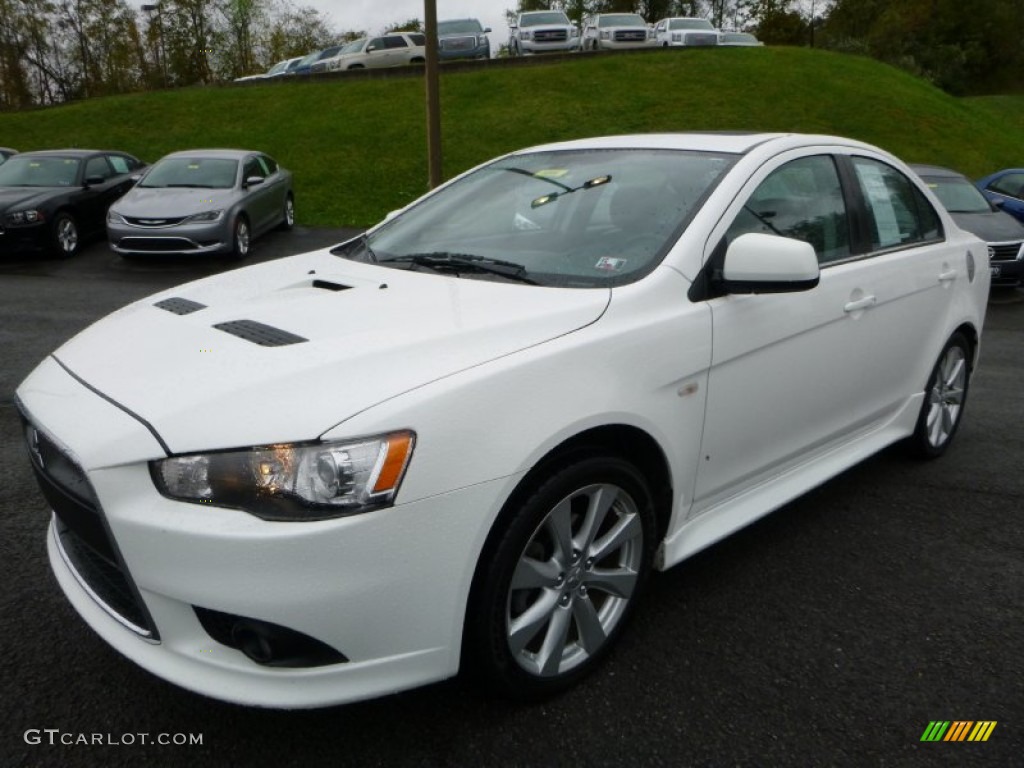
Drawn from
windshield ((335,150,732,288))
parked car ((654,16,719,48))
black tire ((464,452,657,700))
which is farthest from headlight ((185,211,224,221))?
parked car ((654,16,719,48))

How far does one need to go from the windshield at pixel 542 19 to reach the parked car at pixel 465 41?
1.46 metres

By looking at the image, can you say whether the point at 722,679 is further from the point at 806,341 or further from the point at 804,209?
the point at 804,209

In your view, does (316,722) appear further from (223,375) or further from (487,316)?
(487,316)

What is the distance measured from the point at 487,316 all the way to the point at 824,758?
58.8 inches

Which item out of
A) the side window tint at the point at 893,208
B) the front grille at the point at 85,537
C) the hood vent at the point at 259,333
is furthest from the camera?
the side window tint at the point at 893,208

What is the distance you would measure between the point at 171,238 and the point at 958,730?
1073 centimetres

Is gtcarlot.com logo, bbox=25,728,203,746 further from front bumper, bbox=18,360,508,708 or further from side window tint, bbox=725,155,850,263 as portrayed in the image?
side window tint, bbox=725,155,850,263

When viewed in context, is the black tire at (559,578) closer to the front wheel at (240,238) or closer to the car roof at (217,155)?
the front wheel at (240,238)

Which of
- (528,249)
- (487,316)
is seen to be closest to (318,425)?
(487,316)

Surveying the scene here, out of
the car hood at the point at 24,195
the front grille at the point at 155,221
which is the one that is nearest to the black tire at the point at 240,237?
the front grille at the point at 155,221

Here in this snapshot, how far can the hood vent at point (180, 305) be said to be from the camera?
9.07ft

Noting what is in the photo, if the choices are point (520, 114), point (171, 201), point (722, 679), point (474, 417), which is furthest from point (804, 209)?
point (520, 114)

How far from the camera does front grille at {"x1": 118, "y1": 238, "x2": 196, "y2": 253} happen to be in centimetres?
1107

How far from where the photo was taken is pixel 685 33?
3027 centimetres
